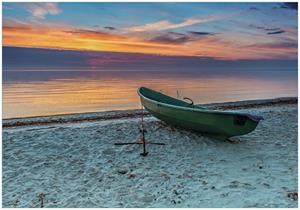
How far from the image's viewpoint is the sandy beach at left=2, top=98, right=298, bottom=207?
5.04m

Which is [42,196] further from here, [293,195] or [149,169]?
[293,195]

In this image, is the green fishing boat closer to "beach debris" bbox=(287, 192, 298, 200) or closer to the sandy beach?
the sandy beach

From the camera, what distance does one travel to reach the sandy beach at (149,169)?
16.5ft

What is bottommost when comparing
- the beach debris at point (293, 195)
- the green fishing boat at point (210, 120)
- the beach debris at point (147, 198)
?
A: the beach debris at point (147, 198)

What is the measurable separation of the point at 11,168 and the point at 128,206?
2.50 m

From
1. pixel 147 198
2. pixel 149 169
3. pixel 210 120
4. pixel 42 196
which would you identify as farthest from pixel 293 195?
pixel 42 196

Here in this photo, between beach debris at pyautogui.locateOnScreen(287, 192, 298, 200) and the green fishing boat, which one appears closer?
beach debris at pyautogui.locateOnScreen(287, 192, 298, 200)

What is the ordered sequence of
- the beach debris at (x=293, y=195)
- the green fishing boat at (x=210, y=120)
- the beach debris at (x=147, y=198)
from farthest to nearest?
the green fishing boat at (x=210, y=120) → the beach debris at (x=147, y=198) → the beach debris at (x=293, y=195)

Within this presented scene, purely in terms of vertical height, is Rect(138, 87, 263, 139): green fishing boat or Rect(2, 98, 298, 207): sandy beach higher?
Rect(138, 87, 263, 139): green fishing boat

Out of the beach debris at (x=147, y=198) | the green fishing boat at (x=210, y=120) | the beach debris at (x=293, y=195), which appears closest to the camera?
the beach debris at (x=293, y=195)

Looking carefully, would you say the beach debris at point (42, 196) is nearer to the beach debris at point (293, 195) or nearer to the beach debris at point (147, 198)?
the beach debris at point (147, 198)

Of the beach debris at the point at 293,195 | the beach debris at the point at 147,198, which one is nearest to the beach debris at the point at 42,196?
the beach debris at the point at 147,198

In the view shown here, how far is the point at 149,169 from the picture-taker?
243 inches

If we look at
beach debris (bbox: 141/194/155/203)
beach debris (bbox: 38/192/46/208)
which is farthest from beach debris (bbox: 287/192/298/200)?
beach debris (bbox: 38/192/46/208)
